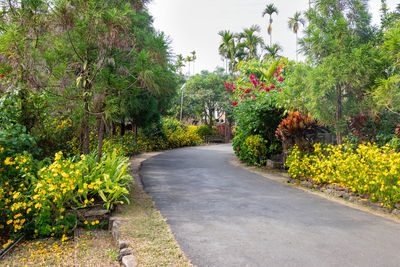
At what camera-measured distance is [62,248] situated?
3730 mm

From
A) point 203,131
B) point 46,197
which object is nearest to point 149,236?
point 46,197

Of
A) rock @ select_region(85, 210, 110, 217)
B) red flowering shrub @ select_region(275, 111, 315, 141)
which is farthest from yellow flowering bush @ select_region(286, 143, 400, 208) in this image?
rock @ select_region(85, 210, 110, 217)

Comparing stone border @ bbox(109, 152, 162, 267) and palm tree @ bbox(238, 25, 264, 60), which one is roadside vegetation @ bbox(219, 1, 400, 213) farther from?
palm tree @ bbox(238, 25, 264, 60)

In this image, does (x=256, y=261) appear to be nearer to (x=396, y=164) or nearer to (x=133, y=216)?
(x=133, y=216)

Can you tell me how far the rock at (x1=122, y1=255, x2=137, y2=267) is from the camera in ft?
9.86

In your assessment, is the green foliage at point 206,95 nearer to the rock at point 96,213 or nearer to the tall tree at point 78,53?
the tall tree at point 78,53

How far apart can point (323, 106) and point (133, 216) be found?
5.09 metres

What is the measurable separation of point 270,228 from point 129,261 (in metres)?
2.13

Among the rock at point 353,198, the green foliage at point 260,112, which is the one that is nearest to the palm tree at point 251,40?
the green foliage at point 260,112

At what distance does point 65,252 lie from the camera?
3.60m

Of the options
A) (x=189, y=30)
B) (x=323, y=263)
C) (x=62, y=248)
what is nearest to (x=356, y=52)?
(x=323, y=263)

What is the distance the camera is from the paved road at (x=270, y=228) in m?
3.23

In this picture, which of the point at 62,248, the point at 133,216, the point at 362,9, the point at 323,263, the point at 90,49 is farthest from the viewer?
the point at 362,9

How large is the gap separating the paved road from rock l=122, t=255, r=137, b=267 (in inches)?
24.7
